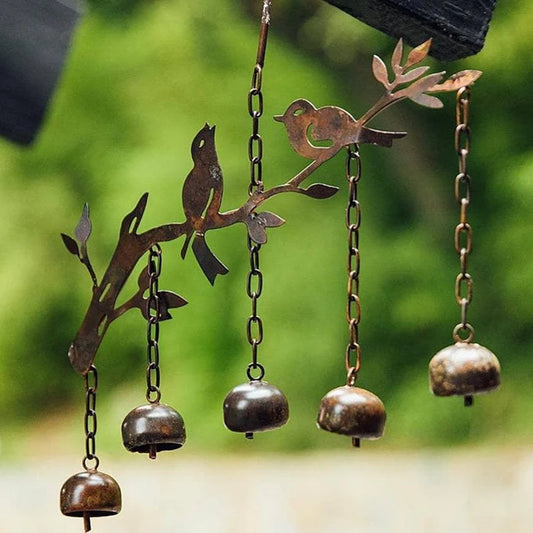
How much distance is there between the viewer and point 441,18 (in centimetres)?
148

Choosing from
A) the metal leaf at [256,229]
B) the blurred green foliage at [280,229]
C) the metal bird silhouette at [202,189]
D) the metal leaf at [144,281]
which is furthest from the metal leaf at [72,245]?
the blurred green foliage at [280,229]

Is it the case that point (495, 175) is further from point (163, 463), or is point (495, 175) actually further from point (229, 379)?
point (163, 463)

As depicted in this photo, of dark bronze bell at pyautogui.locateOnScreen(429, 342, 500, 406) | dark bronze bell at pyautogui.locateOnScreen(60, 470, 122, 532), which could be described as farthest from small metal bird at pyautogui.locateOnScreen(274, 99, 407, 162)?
dark bronze bell at pyautogui.locateOnScreen(60, 470, 122, 532)

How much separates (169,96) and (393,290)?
1321 mm

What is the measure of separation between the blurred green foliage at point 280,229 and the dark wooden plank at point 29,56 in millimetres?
2477

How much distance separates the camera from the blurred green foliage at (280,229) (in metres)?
4.20

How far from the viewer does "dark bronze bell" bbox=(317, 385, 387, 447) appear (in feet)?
4.68

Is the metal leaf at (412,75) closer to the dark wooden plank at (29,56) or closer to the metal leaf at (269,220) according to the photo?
the metal leaf at (269,220)

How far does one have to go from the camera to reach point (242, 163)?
443 centimetres

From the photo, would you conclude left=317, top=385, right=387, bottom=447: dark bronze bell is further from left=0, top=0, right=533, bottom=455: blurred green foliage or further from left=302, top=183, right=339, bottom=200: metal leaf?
left=0, top=0, right=533, bottom=455: blurred green foliage

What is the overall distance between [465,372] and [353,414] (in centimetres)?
16

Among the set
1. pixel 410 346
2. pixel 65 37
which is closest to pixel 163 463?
pixel 410 346

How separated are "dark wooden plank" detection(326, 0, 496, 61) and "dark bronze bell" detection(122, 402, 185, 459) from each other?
65 cm

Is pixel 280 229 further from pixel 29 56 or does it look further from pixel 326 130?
pixel 326 130
